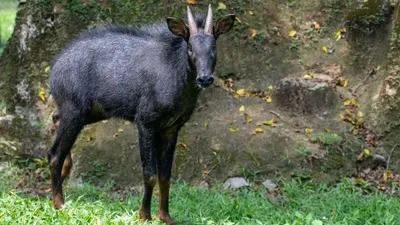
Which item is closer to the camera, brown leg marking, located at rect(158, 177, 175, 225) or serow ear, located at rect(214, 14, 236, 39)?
serow ear, located at rect(214, 14, 236, 39)

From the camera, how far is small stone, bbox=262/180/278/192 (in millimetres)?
8984

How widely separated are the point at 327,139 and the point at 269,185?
106 centimetres

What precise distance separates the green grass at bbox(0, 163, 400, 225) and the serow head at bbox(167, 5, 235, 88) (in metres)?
1.50

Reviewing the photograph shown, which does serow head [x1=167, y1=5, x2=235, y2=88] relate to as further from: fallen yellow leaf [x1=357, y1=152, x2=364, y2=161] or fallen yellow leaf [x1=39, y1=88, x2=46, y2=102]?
fallen yellow leaf [x1=39, y1=88, x2=46, y2=102]

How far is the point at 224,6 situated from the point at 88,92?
11.1 feet

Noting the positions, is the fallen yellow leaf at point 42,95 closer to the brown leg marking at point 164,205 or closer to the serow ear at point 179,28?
the brown leg marking at point 164,205

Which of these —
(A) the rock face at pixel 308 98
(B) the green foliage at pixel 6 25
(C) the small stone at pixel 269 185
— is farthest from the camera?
(B) the green foliage at pixel 6 25

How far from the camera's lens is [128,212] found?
721 cm

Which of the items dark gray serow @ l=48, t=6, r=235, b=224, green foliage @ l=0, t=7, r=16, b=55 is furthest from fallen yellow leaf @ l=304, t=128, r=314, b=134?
green foliage @ l=0, t=7, r=16, b=55

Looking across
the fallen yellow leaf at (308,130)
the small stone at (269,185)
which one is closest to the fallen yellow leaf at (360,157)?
the fallen yellow leaf at (308,130)

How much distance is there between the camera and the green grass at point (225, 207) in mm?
6770

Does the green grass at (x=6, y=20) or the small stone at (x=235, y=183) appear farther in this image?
the green grass at (x=6, y=20)

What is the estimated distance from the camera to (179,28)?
680cm

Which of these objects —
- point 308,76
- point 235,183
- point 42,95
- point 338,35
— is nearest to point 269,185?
point 235,183
